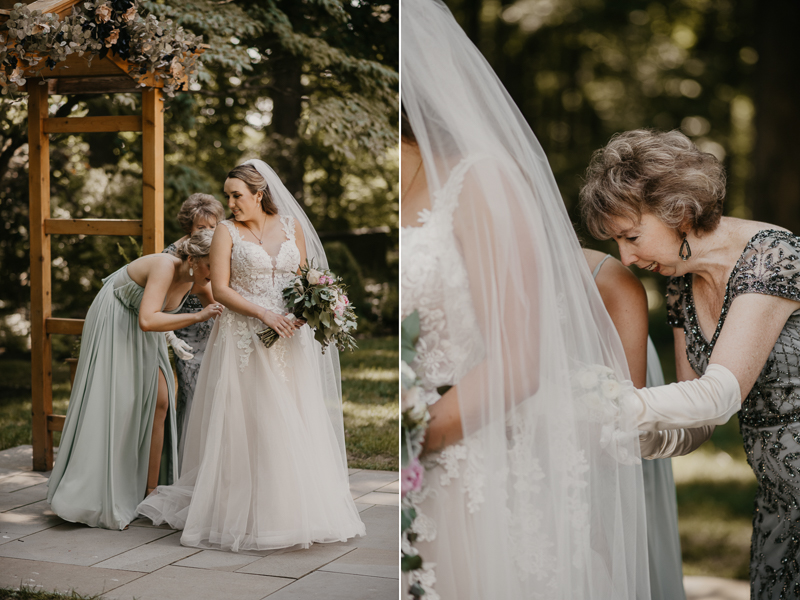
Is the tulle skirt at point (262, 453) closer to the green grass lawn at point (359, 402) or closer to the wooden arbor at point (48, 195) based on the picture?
the wooden arbor at point (48, 195)

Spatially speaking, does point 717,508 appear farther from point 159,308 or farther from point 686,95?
point 686,95

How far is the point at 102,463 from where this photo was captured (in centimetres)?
398

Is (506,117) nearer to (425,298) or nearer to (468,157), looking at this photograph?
(468,157)

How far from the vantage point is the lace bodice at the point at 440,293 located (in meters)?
1.80

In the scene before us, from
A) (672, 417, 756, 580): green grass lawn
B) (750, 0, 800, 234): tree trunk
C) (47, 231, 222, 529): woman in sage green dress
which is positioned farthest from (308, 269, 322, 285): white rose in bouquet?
(750, 0, 800, 234): tree trunk

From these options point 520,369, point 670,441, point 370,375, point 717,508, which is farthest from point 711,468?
point 520,369

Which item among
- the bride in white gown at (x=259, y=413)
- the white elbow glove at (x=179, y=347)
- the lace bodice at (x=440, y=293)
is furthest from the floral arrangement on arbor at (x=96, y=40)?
the lace bodice at (x=440, y=293)

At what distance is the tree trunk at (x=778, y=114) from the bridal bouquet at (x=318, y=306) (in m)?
3.46

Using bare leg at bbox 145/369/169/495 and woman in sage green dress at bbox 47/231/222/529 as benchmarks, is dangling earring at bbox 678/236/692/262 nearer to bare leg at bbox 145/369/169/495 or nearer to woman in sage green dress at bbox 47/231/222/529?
woman in sage green dress at bbox 47/231/222/529

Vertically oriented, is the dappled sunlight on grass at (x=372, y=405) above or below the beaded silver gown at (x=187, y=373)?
below

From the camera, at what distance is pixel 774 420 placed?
225 cm

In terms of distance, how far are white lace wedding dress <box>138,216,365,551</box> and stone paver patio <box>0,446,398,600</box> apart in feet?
0.40

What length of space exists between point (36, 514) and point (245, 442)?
1.47 meters

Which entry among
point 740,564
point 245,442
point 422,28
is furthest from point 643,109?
point 422,28
